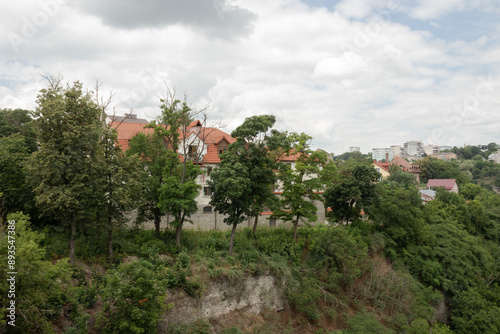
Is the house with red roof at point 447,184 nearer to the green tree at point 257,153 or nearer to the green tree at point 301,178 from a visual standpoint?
the green tree at point 301,178

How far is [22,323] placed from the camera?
986cm

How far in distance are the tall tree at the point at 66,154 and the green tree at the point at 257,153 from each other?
888 centimetres

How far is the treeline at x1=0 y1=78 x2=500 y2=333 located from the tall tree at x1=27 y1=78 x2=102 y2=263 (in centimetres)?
7

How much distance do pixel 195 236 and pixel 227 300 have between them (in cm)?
574

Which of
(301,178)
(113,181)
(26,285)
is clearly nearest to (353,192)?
(301,178)

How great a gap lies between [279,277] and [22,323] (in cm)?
1513

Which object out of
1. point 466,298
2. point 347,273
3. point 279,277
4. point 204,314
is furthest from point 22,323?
point 466,298

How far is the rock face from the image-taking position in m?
16.3

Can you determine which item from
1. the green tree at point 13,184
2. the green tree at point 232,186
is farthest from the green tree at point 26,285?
the green tree at point 232,186

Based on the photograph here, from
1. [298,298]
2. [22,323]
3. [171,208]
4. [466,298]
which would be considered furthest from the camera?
[466,298]

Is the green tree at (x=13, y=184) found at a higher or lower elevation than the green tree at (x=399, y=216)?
higher

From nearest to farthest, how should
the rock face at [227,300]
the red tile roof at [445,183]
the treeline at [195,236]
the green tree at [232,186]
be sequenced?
the treeline at [195,236] → the rock face at [227,300] → the green tree at [232,186] → the red tile roof at [445,183]

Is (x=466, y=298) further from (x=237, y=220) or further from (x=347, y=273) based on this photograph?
(x=237, y=220)

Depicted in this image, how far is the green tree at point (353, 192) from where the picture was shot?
2462 cm
